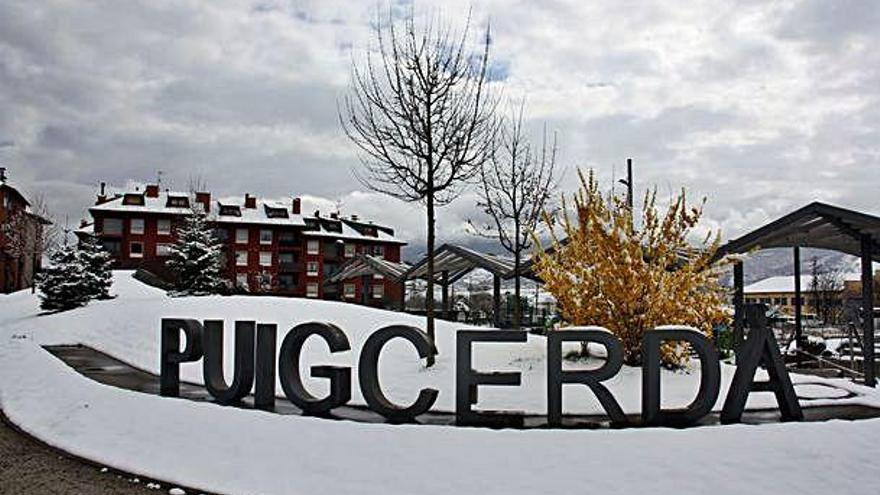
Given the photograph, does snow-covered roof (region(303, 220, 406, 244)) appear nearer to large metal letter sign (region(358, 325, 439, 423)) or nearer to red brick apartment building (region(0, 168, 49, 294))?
red brick apartment building (region(0, 168, 49, 294))

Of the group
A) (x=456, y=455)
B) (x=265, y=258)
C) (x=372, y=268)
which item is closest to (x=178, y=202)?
(x=265, y=258)

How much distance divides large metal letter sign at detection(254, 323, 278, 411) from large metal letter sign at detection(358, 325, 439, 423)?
4.44 ft

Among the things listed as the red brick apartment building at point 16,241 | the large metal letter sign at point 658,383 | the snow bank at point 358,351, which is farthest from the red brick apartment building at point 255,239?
the large metal letter sign at point 658,383

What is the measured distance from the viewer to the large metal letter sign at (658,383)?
29.0 feet

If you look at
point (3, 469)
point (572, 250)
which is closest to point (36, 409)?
point (3, 469)

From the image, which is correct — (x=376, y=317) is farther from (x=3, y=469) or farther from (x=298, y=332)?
(x=3, y=469)

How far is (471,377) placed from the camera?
352 inches

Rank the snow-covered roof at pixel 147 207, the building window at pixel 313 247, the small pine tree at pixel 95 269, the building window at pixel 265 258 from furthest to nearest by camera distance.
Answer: the building window at pixel 313 247, the building window at pixel 265 258, the snow-covered roof at pixel 147 207, the small pine tree at pixel 95 269

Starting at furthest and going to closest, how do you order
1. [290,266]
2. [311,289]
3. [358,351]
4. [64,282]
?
[311,289]
[290,266]
[64,282]
[358,351]

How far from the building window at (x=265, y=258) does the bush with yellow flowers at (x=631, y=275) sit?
48.3 metres

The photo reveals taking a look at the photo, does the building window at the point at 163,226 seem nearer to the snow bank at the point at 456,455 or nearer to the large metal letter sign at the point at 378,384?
the snow bank at the point at 456,455

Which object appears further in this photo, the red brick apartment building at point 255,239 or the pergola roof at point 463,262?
the red brick apartment building at point 255,239

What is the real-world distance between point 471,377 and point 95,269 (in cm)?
2391

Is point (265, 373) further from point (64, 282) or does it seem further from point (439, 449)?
point (64, 282)
